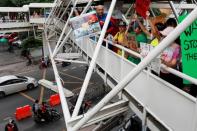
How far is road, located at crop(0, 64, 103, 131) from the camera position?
53.2 feet

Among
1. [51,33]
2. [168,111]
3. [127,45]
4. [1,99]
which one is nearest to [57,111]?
[1,99]

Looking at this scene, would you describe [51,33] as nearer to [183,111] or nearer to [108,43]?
[108,43]

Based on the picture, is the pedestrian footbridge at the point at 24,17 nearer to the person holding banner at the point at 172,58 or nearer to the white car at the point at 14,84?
the white car at the point at 14,84

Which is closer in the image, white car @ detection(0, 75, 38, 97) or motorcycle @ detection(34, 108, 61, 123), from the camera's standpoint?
motorcycle @ detection(34, 108, 61, 123)

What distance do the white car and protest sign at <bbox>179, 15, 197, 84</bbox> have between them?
19.2 meters

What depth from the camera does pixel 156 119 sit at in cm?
514

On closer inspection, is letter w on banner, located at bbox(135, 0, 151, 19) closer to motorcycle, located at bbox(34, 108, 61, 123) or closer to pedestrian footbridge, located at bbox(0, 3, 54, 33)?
motorcycle, located at bbox(34, 108, 61, 123)

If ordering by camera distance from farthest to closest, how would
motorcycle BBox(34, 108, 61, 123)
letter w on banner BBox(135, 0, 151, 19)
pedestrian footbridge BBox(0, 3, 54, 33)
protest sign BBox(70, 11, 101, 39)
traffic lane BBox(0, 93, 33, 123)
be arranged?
1. pedestrian footbridge BBox(0, 3, 54, 33)
2. traffic lane BBox(0, 93, 33, 123)
3. motorcycle BBox(34, 108, 61, 123)
4. protest sign BBox(70, 11, 101, 39)
5. letter w on banner BBox(135, 0, 151, 19)

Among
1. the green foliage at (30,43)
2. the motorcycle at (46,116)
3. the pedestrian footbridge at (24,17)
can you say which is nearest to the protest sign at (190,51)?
the motorcycle at (46,116)

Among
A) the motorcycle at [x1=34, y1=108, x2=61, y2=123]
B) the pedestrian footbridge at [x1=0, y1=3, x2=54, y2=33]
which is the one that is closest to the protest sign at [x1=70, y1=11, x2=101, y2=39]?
the motorcycle at [x1=34, y1=108, x2=61, y2=123]

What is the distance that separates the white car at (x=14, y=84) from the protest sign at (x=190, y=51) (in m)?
19.2

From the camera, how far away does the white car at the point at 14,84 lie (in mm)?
21531

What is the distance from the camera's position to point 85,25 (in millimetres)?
8234

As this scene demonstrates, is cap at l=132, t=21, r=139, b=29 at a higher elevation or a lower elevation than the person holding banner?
higher
